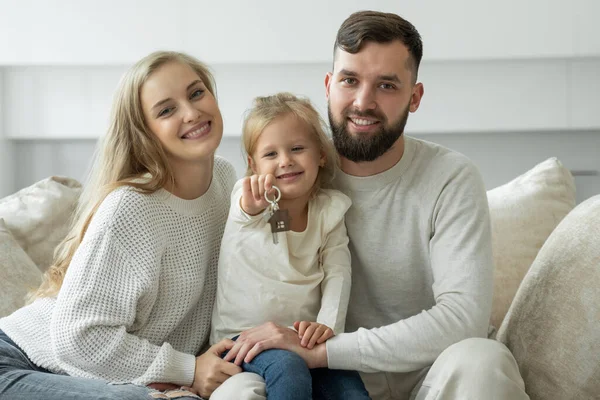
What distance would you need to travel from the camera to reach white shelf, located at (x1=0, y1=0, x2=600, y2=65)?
3.43 metres

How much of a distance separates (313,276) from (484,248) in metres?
0.37

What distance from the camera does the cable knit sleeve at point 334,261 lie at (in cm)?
181

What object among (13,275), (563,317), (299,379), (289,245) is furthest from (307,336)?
(13,275)

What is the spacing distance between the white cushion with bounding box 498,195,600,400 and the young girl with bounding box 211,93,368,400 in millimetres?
419

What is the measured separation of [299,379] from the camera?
162 cm

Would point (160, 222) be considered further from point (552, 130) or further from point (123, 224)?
point (552, 130)

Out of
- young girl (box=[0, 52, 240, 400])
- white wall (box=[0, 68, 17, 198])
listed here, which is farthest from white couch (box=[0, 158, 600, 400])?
white wall (box=[0, 68, 17, 198])

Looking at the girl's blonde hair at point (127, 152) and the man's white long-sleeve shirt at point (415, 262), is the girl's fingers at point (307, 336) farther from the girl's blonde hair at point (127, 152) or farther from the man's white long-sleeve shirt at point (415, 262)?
the girl's blonde hair at point (127, 152)

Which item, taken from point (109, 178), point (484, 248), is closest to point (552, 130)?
point (484, 248)

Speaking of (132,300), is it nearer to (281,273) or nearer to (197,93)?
(281,273)

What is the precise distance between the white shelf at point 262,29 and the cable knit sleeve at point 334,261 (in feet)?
5.57

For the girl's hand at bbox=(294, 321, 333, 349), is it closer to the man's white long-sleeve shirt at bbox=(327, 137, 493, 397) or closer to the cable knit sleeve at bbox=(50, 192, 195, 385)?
the man's white long-sleeve shirt at bbox=(327, 137, 493, 397)

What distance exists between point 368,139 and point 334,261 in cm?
29

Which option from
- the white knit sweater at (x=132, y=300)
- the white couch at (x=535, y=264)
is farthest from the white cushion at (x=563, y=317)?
the white knit sweater at (x=132, y=300)
